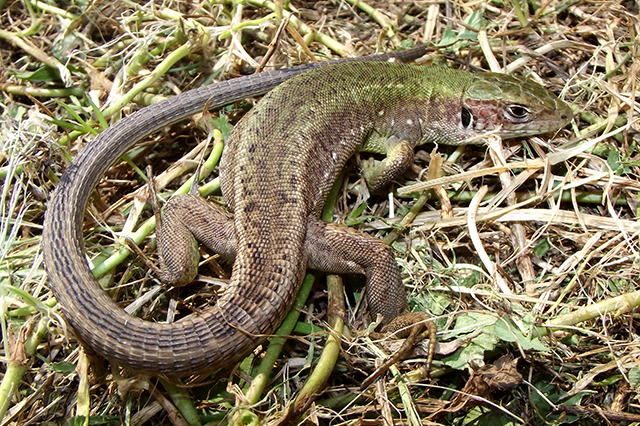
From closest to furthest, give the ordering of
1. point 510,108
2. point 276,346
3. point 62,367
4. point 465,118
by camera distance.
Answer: point 62,367, point 276,346, point 510,108, point 465,118

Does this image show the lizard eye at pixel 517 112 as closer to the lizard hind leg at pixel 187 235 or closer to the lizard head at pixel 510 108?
the lizard head at pixel 510 108

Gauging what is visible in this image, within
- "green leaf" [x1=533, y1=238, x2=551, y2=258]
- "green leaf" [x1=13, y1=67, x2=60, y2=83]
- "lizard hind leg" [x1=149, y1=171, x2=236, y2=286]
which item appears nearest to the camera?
"lizard hind leg" [x1=149, y1=171, x2=236, y2=286]

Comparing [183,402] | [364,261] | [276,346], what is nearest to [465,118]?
[364,261]

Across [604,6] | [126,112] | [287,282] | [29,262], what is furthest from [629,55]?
[29,262]

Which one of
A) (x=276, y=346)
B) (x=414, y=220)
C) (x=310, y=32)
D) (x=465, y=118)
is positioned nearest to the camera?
(x=276, y=346)

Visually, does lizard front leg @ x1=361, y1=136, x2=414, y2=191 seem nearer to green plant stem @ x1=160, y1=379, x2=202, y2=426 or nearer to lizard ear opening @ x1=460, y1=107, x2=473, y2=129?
lizard ear opening @ x1=460, y1=107, x2=473, y2=129

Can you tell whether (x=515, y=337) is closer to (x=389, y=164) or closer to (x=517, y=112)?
(x=389, y=164)

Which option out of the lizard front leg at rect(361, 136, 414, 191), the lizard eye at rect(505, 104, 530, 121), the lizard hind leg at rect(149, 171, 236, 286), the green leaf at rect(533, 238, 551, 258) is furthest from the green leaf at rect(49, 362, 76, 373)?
the lizard eye at rect(505, 104, 530, 121)
